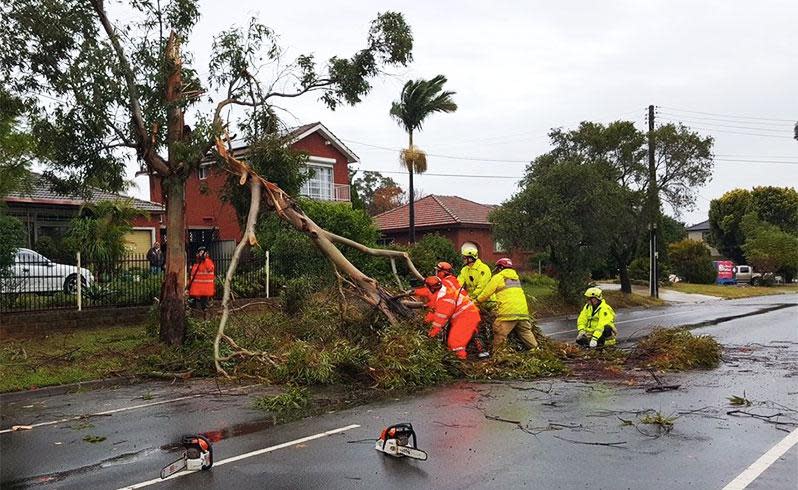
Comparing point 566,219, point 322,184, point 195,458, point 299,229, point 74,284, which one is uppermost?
point 322,184

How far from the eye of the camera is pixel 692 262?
46375 mm

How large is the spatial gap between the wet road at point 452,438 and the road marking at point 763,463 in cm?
5

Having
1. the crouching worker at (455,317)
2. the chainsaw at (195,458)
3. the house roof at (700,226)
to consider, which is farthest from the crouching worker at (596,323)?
the house roof at (700,226)

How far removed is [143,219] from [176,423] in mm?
23028

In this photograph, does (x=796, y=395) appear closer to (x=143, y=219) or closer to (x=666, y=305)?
(x=666, y=305)

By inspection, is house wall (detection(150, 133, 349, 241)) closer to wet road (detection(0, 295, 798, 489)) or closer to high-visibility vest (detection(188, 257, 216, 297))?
high-visibility vest (detection(188, 257, 216, 297))

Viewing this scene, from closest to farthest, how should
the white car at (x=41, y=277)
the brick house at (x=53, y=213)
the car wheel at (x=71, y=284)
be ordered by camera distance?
the white car at (x=41, y=277)
the car wheel at (x=71, y=284)
the brick house at (x=53, y=213)

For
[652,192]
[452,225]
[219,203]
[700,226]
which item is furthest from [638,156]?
[700,226]

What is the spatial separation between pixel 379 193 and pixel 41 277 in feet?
153

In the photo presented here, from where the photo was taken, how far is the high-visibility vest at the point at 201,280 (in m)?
15.7

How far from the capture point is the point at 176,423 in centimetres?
774

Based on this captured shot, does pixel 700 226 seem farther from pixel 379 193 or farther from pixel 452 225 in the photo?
pixel 452 225

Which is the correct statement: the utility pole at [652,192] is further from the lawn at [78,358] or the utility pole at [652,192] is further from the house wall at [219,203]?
the lawn at [78,358]

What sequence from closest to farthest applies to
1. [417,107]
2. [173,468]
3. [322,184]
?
[173,468]
[417,107]
[322,184]
